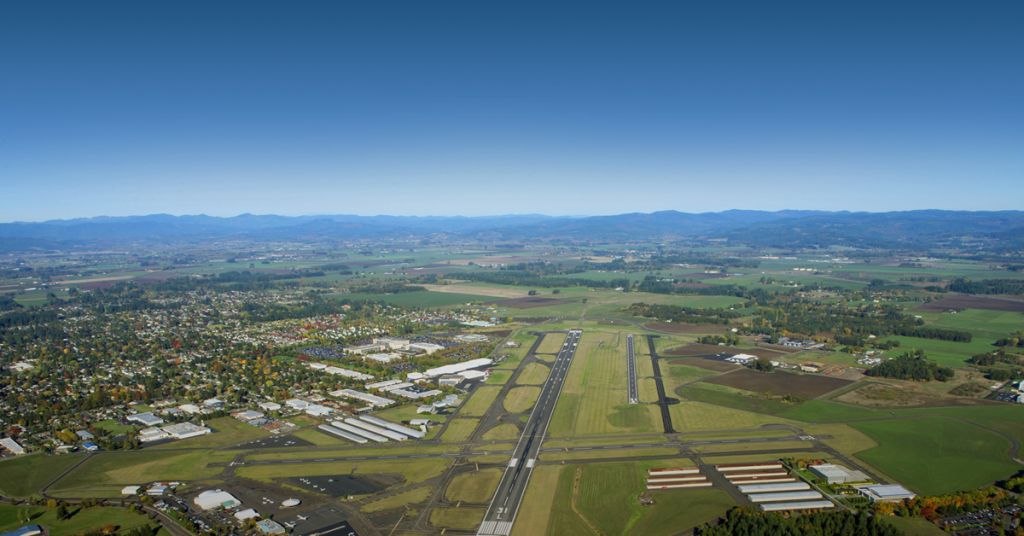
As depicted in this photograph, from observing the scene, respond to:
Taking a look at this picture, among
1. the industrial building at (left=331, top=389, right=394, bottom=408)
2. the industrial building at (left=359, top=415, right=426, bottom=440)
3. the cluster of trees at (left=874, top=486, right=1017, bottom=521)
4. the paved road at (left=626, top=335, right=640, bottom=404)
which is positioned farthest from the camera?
the paved road at (left=626, top=335, right=640, bottom=404)

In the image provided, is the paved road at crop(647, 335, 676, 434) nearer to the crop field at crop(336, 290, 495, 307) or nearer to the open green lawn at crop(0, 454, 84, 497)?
the open green lawn at crop(0, 454, 84, 497)

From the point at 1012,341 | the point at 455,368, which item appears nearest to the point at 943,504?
the point at 455,368

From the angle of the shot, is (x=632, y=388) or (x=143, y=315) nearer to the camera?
(x=632, y=388)

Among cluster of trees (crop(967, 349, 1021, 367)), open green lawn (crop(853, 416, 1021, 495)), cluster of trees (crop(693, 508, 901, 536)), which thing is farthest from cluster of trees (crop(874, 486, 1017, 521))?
cluster of trees (crop(967, 349, 1021, 367))

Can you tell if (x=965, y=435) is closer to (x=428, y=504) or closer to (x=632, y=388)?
(x=632, y=388)

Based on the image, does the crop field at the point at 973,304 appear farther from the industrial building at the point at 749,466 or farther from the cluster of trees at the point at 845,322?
the industrial building at the point at 749,466

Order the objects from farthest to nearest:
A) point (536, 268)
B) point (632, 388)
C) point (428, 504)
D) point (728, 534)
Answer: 1. point (536, 268)
2. point (632, 388)
3. point (428, 504)
4. point (728, 534)

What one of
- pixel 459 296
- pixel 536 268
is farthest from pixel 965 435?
pixel 536 268
